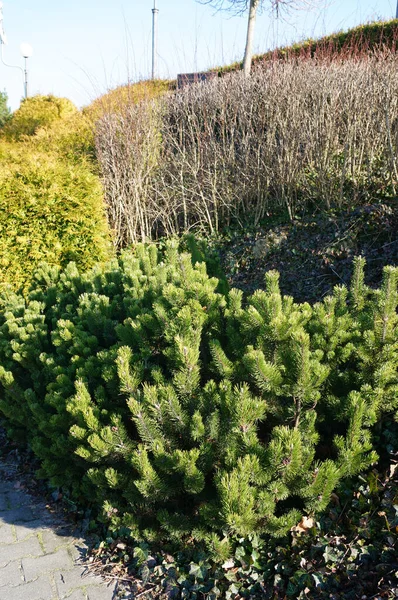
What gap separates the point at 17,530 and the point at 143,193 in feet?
17.4

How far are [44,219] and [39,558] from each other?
3732mm

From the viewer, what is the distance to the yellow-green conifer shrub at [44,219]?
5805 millimetres

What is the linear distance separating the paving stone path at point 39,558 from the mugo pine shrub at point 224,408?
292 millimetres

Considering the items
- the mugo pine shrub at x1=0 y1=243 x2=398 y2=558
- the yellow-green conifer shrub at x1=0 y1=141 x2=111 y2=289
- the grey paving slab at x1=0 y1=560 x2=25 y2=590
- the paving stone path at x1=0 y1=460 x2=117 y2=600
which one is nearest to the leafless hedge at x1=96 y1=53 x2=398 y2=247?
the yellow-green conifer shrub at x1=0 y1=141 x2=111 y2=289

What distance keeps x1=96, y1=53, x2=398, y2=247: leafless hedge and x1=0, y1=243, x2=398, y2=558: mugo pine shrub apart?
12.5ft

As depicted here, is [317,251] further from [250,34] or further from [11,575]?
[250,34]

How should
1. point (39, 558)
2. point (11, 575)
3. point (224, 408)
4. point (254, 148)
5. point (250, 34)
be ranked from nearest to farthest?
1. point (224, 408)
2. point (11, 575)
3. point (39, 558)
4. point (254, 148)
5. point (250, 34)

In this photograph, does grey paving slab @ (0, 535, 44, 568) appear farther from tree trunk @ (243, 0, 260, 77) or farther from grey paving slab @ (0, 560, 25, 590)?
tree trunk @ (243, 0, 260, 77)

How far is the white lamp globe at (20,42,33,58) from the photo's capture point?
19078 millimetres

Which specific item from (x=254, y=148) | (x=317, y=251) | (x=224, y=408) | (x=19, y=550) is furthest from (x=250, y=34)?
(x=19, y=550)

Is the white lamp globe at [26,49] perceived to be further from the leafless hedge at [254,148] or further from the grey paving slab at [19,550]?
the grey paving slab at [19,550]

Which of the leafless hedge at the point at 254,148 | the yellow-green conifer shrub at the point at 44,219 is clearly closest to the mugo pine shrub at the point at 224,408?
the yellow-green conifer shrub at the point at 44,219

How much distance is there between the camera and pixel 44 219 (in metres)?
5.93

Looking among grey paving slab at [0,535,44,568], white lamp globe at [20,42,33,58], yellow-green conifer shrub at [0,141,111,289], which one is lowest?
grey paving slab at [0,535,44,568]
